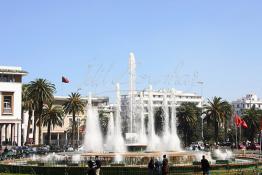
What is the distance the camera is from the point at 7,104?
80875mm

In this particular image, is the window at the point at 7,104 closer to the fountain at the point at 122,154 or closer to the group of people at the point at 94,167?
the fountain at the point at 122,154

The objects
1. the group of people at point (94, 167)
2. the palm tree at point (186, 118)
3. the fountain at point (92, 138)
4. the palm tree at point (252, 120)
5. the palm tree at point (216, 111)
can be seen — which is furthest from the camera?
the palm tree at point (252, 120)

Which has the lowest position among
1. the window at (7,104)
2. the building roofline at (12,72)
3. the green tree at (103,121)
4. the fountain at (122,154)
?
the fountain at (122,154)

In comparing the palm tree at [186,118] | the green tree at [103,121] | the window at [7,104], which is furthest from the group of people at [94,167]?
the green tree at [103,121]

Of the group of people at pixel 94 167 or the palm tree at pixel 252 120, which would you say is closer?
the group of people at pixel 94 167

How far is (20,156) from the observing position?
53312 mm

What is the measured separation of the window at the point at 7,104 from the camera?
263 feet

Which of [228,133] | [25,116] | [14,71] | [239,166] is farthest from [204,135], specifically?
[239,166]

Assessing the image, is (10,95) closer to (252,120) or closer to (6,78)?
(6,78)

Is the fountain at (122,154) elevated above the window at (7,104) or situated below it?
below

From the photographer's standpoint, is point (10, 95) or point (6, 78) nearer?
point (10, 95)

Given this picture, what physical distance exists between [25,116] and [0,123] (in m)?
45.5

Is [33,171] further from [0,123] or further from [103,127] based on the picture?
[103,127]

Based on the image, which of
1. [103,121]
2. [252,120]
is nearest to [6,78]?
[252,120]
